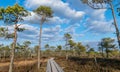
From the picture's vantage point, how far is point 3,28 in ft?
79.0

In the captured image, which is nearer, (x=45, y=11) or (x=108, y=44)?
(x=45, y=11)

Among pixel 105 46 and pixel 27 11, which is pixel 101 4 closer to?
pixel 27 11

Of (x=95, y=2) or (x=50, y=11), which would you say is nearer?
(x=95, y=2)

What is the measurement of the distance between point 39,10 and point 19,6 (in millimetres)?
11188

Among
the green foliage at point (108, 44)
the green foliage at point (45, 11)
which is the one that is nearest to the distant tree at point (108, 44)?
the green foliage at point (108, 44)

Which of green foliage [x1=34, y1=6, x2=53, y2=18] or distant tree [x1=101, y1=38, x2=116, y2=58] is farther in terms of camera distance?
distant tree [x1=101, y1=38, x2=116, y2=58]

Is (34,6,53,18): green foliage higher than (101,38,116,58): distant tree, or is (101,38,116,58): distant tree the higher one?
(34,6,53,18): green foliage

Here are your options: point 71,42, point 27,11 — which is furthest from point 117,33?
point 71,42

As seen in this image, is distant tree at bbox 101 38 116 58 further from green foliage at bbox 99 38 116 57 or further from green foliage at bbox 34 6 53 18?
green foliage at bbox 34 6 53 18

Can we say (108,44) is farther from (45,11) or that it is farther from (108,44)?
(45,11)

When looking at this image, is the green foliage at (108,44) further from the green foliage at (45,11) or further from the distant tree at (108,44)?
the green foliage at (45,11)

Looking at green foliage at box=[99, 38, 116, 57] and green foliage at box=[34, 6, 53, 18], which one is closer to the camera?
green foliage at box=[34, 6, 53, 18]

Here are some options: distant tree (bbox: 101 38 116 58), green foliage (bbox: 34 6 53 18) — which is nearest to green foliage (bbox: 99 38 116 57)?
distant tree (bbox: 101 38 116 58)


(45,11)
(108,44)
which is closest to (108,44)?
(108,44)
